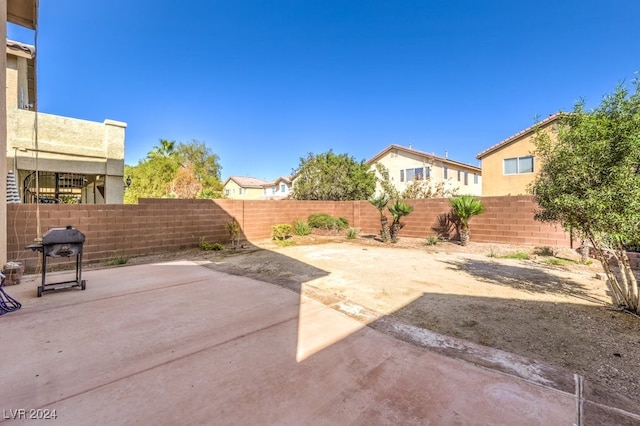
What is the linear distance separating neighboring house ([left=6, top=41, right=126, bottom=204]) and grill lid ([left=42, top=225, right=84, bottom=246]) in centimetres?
567

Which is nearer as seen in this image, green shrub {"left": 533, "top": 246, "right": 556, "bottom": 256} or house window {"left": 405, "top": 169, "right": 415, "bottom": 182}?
green shrub {"left": 533, "top": 246, "right": 556, "bottom": 256}

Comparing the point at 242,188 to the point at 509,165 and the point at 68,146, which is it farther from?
the point at 509,165

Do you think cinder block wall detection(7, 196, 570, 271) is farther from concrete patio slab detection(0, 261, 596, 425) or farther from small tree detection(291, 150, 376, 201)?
small tree detection(291, 150, 376, 201)

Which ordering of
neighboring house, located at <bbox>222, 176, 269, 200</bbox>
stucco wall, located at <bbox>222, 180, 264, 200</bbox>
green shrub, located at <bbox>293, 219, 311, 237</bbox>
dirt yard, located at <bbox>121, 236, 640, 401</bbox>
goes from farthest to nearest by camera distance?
1. stucco wall, located at <bbox>222, 180, 264, 200</bbox>
2. neighboring house, located at <bbox>222, 176, 269, 200</bbox>
3. green shrub, located at <bbox>293, 219, 311, 237</bbox>
4. dirt yard, located at <bbox>121, 236, 640, 401</bbox>

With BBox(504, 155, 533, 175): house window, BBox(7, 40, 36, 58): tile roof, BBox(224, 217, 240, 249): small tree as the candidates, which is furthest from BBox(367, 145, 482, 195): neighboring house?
BBox(7, 40, 36, 58): tile roof

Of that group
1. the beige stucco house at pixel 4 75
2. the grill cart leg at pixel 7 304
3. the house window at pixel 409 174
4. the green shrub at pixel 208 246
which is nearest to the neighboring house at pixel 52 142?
the beige stucco house at pixel 4 75

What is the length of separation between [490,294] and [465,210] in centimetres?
681

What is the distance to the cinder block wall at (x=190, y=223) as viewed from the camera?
6.80m

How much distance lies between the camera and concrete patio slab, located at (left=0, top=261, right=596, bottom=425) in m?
2.01

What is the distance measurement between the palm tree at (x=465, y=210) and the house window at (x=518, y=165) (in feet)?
29.6

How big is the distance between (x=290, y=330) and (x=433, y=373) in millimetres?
1623

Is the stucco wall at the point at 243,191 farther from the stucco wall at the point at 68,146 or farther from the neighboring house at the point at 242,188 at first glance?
the stucco wall at the point at 68,146

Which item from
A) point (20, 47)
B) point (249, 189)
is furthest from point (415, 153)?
point (249, 189)

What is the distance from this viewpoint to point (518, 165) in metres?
17.8
